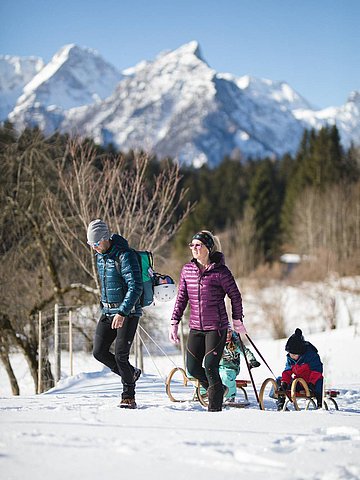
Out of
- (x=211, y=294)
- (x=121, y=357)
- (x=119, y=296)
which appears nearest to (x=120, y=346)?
(x=121, y=357)

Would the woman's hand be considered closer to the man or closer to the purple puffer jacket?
the man

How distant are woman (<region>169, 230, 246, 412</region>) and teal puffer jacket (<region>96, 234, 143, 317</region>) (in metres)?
0.48

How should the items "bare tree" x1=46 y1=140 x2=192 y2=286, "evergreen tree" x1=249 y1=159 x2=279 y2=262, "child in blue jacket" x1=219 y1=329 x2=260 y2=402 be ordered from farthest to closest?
1. "evergreen tree" x1=249 y1=159 x2=279 y2=262
2. "bare tree" x1=46 y1=140 x2=192 y2=286
3. "child in blue jacket" x1=219 y1=329 x2=260 y2=402

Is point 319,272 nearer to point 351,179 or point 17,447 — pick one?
point 351,179

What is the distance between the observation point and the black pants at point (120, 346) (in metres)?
6.11

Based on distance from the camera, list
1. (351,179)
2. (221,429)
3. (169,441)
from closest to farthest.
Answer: (169,441) < (221,429) < (351,179)

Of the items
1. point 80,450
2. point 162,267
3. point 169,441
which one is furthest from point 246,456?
point 162,267

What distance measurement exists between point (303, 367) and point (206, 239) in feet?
7.35

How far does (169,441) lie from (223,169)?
6101 cm

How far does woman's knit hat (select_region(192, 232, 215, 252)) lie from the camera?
6.07m

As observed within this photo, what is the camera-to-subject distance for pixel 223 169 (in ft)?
211

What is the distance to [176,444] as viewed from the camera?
4.04 m

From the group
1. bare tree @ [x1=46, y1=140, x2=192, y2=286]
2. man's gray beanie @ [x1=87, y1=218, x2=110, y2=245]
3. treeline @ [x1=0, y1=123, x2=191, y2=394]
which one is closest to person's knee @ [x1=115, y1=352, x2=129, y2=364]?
man's gray beanie @ [x1=87, y1=218, x2=110, y2=245]

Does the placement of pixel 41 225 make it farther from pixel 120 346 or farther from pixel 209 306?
pixel 209 306
